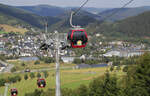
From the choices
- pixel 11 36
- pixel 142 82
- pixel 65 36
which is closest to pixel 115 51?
pixel 11 36

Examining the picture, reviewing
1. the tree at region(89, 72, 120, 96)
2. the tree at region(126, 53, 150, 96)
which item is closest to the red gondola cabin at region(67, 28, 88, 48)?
the tree at region(89, 72, 120, 96)

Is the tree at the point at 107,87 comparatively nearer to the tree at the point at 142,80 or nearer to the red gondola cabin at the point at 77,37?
the tree at the point at 142,80

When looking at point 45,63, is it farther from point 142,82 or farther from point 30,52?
point 142,82

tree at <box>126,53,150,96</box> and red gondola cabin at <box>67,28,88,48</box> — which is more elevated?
red gondola cabin at <box>67,28,88,48</box>

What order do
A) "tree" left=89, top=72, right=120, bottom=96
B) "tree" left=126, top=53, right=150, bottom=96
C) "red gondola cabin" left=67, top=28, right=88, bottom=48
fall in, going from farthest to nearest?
"tree" left=126, top=53, right=150, bottom=96 < "tree" left=89, top=72, right=120, bottom=96 < "red gondola cabin" left=67, top=28, right=88, bottom=48

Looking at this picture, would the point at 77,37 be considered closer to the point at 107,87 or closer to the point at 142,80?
the point at 107,87

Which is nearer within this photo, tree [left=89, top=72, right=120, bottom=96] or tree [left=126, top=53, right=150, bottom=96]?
tree [left=89, top=72, right=120, bottom=96]

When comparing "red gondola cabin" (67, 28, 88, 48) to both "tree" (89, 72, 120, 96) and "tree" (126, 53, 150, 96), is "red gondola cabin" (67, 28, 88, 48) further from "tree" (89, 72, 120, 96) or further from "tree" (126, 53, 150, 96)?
"tree" (126, 53, 150, 96)

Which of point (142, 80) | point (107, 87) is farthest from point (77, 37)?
point (142, 80)

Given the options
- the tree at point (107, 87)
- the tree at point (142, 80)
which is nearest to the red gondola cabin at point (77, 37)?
the tree at point (107, 87)

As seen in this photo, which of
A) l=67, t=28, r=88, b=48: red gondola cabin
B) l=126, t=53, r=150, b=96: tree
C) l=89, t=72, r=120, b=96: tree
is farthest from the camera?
l=126, t=53, r=150, b=96: tree
